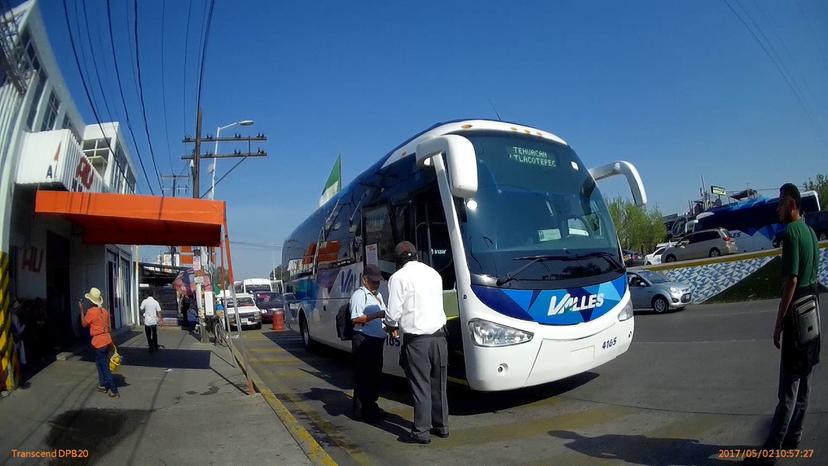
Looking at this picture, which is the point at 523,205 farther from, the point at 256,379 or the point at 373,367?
the point at 256,379

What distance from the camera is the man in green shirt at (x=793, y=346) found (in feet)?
12.5

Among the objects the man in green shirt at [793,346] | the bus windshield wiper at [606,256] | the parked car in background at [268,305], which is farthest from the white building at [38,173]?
the parked car in background at [268,305]

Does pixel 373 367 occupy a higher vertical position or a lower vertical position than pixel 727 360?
higher

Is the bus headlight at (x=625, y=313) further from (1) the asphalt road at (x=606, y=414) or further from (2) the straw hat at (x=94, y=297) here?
(2) the straw hat at (x=94, y=297)

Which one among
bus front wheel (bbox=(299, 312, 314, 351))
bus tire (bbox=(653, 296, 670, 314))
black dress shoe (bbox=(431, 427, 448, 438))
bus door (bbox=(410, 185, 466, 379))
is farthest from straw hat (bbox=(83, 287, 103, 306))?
bus tire (bbox=(653, 296, 670, 314))

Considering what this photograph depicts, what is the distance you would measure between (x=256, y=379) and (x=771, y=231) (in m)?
32.9

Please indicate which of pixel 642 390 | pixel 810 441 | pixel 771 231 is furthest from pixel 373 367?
pixel 771 231

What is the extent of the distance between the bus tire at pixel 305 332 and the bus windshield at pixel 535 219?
848 centimetres

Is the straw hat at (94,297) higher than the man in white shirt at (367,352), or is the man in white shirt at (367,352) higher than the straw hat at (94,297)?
the straw hat at (94,297)

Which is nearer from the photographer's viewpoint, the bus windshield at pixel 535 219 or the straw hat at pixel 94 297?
the bus windshield at pixel 535 219

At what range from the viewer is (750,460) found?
13.2ft

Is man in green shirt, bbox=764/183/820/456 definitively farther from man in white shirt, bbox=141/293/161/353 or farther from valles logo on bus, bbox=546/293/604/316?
man in white shirt, bbox=141/293/161/353

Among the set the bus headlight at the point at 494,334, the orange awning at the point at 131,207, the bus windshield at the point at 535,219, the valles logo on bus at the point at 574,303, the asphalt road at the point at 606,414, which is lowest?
the asphalt road at the point at 606,414

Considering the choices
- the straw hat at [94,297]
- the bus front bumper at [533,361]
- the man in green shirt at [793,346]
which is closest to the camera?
the man in green shirt at [793,346]
